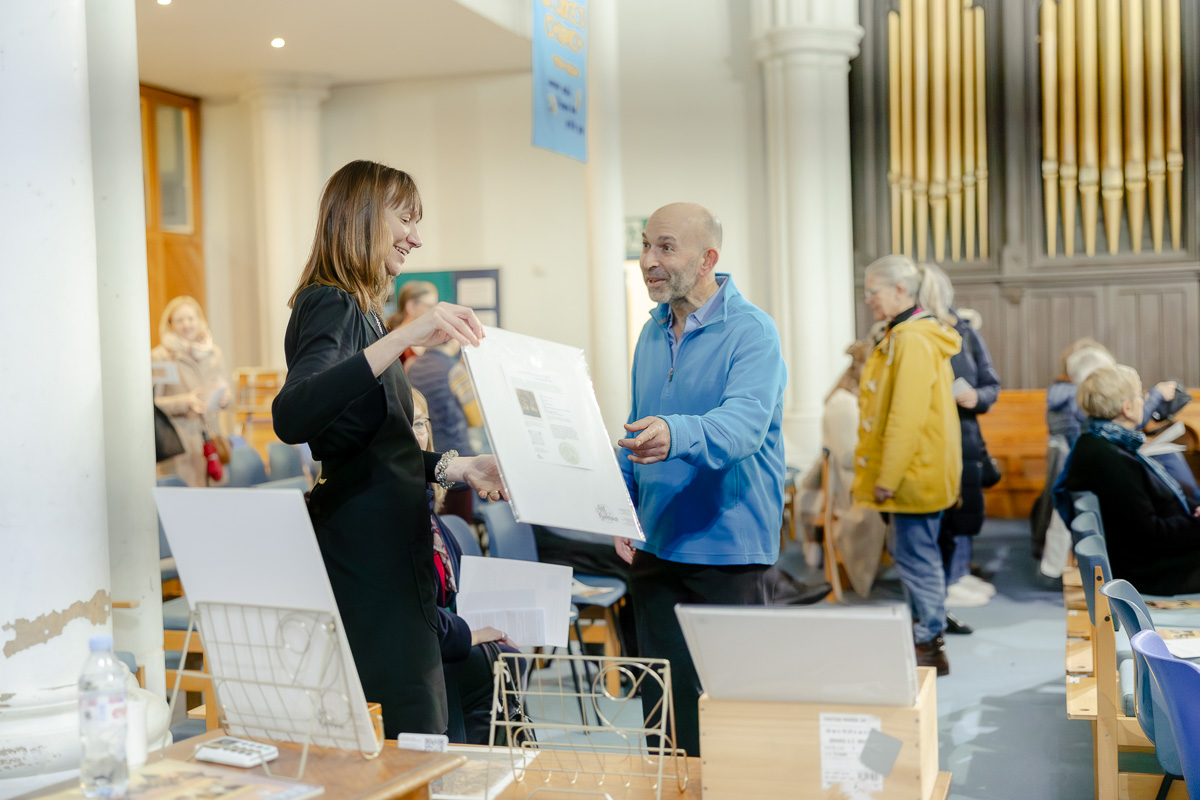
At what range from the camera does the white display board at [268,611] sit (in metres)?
1.56

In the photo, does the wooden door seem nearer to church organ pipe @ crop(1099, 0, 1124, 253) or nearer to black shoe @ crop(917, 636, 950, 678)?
black shoe @ crop(917, 636, 950, 678)

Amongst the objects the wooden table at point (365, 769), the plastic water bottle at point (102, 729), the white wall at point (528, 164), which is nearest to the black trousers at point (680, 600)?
the wooden table at point (365, 769)

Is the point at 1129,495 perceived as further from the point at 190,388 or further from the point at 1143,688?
the point at 190,388

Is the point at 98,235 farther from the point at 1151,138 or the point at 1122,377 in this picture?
the point at 1151,138

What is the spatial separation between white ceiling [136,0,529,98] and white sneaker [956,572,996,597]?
4.96m

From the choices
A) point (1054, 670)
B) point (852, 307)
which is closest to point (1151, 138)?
point (852, 307)

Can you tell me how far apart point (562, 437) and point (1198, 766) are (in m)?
1.36

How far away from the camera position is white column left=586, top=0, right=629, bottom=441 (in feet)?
24.8

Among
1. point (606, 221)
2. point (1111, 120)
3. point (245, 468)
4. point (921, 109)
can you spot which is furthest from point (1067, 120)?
point (245, 468)

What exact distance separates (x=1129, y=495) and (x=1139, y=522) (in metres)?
0.12

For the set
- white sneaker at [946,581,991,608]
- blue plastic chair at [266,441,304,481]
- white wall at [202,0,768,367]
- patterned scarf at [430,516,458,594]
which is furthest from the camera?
white wall at [202,0,768,367]

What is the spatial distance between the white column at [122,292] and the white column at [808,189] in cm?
598

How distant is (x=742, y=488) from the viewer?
2.61 metres

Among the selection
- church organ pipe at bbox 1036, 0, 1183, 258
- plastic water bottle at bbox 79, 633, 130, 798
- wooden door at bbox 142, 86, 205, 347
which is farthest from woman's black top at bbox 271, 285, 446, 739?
wooden door at bbox 142, 86, 205, 347
